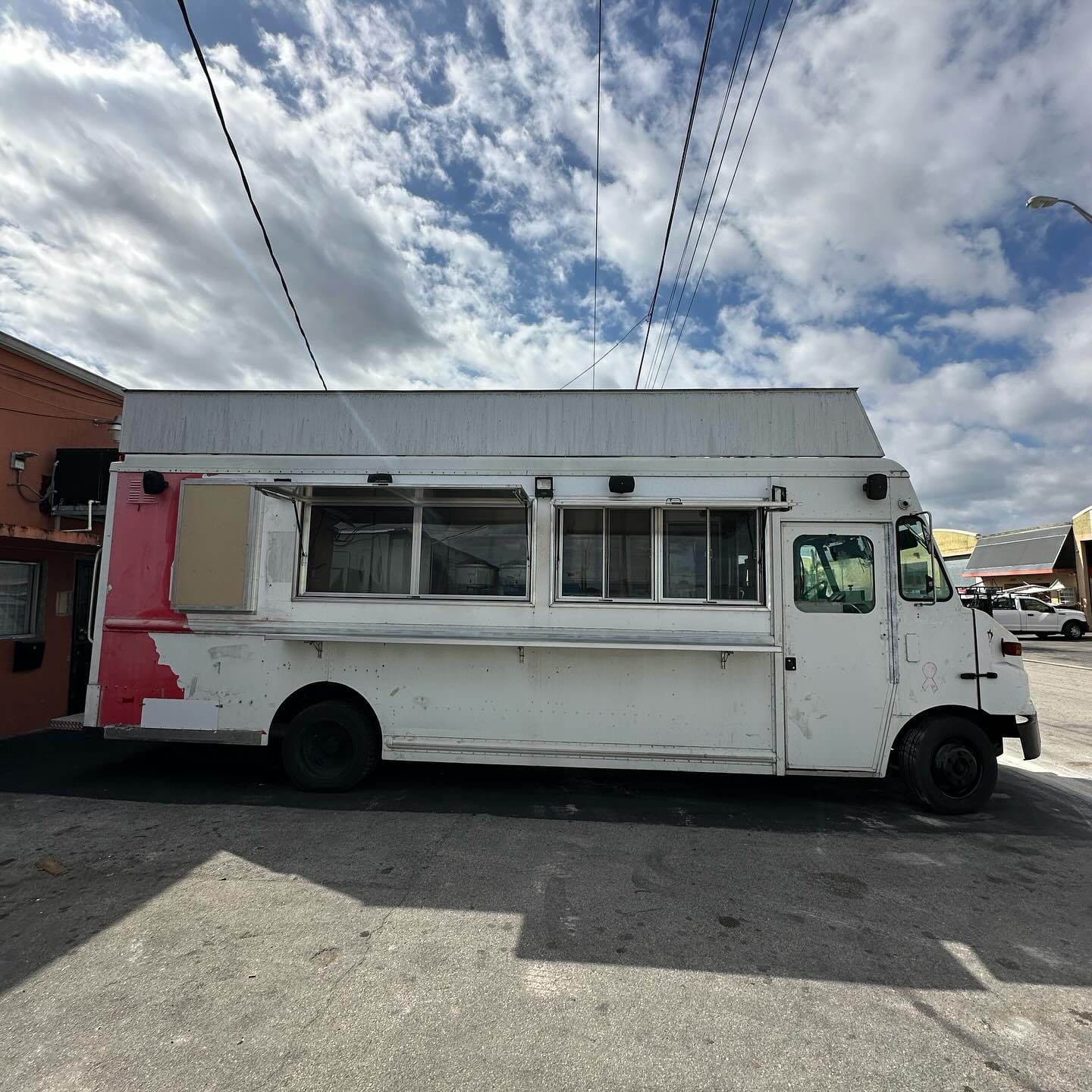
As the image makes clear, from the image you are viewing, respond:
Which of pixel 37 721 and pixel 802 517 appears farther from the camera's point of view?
pixel 37 721

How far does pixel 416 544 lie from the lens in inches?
228

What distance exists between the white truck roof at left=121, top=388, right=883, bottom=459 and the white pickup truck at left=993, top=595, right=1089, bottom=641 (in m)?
26.1

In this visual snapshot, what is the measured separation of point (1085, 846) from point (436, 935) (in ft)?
15.8

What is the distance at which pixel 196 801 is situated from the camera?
5594 millimetres

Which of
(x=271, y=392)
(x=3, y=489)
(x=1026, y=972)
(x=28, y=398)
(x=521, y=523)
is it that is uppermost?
(x=28, y=398)

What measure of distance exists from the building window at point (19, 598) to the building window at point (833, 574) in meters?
9.06

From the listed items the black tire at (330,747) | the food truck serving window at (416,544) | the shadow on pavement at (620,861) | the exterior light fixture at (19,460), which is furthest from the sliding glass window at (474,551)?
the exterior light fixture at (19,460)

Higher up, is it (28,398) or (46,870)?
(28,398)

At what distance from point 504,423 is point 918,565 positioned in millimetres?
3700

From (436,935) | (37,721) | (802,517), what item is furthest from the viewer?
(37,721)

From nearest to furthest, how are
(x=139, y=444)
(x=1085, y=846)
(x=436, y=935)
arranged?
(x=436, y=935)
(x=1085, y=846)
(x=139, y=444)

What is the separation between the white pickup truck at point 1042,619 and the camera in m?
26.2

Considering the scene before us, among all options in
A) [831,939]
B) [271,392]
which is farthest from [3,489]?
[831,939]

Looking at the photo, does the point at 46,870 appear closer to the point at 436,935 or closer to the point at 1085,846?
the point at 436,935
